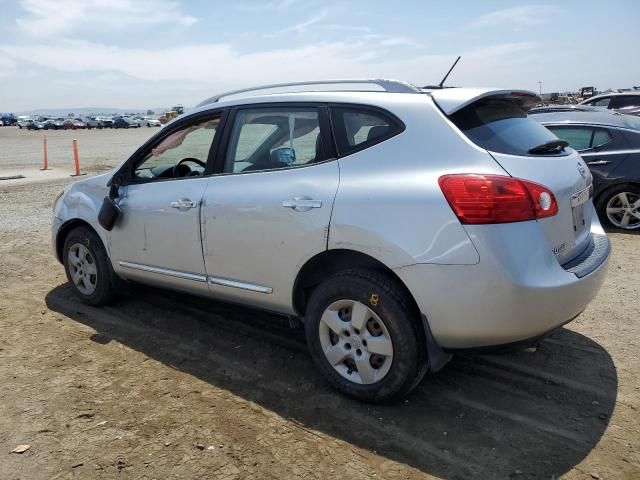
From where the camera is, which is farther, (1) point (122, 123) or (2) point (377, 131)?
(1) point (122, 123)

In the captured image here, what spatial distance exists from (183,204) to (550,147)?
2.46 metres

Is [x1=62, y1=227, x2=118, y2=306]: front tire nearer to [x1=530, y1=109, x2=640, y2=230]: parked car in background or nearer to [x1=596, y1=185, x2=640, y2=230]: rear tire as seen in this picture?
[x1=530, y1=109, x2=640, y2=230]: parked car in background

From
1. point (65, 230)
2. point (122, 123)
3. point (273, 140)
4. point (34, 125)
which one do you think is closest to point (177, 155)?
point (273, 140)

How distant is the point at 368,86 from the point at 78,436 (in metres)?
2.62

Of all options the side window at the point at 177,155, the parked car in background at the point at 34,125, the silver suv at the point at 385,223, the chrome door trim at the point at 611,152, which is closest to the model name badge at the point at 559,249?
the silver suv at the point at 385,223

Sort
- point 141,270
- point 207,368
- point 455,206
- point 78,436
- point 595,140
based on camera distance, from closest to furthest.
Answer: point 455,206, point 78,436, point 207,368, point 141,270, point 595,140

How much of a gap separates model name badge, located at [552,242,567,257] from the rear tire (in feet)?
17.0

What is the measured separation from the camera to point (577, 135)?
7715 mm

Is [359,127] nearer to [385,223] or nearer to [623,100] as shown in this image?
[385,223]

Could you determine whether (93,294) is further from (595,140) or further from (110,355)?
(595,140)

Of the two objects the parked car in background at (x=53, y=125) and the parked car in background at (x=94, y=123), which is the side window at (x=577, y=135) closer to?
the parked car in background at (x=53, y=125)

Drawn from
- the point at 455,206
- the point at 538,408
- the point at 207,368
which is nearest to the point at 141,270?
the point at 207,368

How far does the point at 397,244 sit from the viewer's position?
279 cm

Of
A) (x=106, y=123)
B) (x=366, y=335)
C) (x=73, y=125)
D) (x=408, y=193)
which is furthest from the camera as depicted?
(x=106, y=123)
